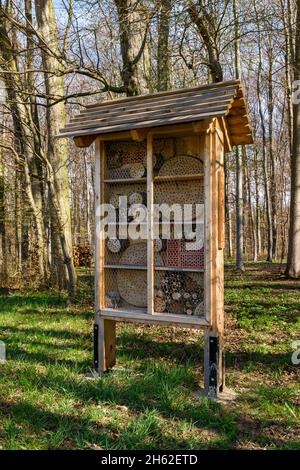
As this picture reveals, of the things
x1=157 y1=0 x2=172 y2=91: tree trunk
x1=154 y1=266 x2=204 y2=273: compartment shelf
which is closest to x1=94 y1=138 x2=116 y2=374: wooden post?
x1=154 y1=266 x2=204 y2=273: compartment shelf

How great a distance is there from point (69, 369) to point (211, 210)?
231 cm

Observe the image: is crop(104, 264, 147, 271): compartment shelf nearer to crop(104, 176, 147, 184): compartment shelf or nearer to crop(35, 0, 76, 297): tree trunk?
crop(104, 176, 147, 184): compartment shelf

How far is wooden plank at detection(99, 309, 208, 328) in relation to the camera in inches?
157

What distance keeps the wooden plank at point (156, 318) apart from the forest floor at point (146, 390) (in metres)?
0.59

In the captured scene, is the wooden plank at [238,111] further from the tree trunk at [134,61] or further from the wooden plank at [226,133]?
the tree trunk at [134,61]

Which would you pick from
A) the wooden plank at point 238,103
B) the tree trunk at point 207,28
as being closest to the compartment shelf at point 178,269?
the wooden plank at point 238,103

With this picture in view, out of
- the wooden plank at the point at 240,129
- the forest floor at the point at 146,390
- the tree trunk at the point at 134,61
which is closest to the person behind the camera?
the forest floor at the point at 146,390

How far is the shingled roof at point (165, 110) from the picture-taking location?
3.82m

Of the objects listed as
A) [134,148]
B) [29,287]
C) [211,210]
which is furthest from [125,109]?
[29,287]

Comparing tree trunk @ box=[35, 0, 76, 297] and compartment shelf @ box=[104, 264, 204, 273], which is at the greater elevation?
tree trunk @ box=[35, 0, 76, 297]

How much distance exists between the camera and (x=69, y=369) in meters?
4.41

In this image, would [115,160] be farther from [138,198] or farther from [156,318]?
[156,318]

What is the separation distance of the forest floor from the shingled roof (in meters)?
2.59
